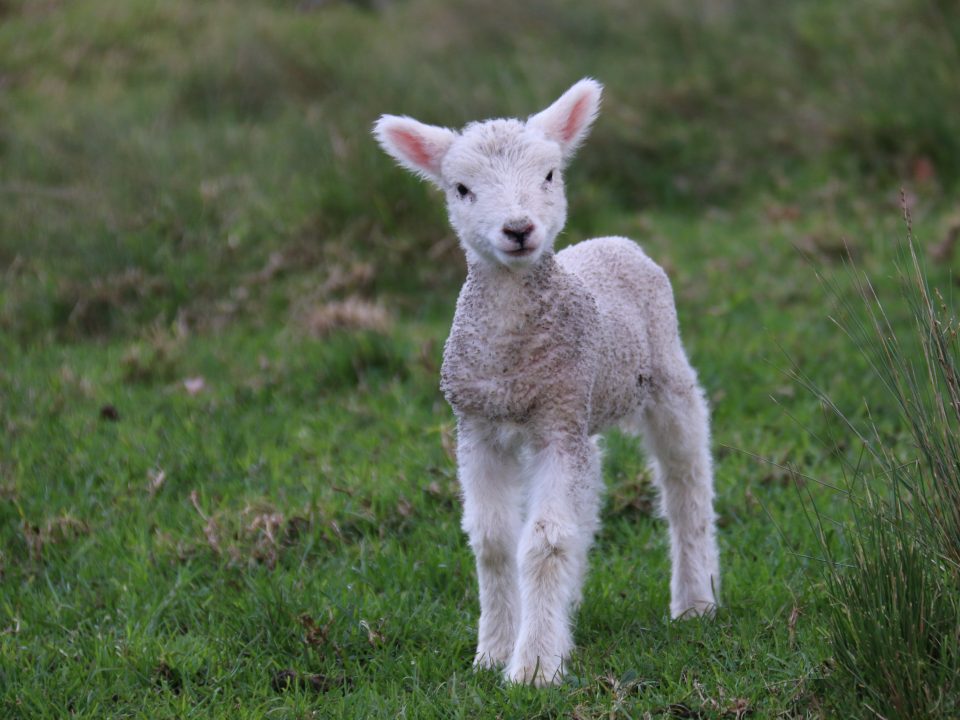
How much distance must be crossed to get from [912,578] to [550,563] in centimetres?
108

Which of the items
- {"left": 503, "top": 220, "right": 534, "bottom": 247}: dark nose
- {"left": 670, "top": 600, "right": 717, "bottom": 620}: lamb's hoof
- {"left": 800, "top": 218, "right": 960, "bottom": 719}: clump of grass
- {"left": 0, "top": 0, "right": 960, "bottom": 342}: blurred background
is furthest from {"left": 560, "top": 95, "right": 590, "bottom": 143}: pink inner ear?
{"left": 0, "top": 0, "right": 960, "bottom": 342}: blurred background

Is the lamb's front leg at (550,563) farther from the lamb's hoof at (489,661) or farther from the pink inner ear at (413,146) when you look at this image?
the pink inner ear at (413,146)

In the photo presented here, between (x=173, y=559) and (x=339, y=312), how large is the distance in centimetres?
280

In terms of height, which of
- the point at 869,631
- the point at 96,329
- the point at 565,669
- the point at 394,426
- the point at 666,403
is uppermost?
the point at 869,631

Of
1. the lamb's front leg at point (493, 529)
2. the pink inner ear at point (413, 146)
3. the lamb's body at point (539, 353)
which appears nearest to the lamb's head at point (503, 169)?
the pink inner ear at point (413, 146)

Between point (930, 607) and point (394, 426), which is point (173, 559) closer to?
point (394, 426)

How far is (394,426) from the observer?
6.43 metres

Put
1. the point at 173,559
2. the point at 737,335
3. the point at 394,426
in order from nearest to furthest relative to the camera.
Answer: the point at 173,559, the point at 394,426, the point at 737,335

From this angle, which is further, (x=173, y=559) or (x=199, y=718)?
(x=173, y=559)

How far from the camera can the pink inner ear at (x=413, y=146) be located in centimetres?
426

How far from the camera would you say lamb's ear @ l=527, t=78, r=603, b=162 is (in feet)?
14.0

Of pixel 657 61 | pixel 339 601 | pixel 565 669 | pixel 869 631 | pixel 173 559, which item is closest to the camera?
pixel 869 631

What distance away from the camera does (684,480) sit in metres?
4.78

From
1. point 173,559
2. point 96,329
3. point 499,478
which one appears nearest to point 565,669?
point 499,478
